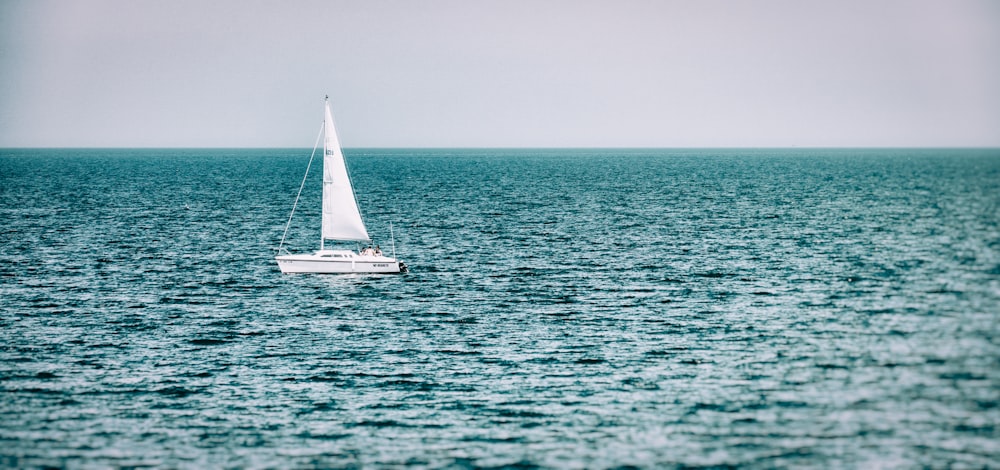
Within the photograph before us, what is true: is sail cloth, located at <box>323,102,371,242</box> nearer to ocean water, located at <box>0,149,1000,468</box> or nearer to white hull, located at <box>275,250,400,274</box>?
white hull, located at <box>275,250,400,274</box>

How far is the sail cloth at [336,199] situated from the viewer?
7375 centimetres

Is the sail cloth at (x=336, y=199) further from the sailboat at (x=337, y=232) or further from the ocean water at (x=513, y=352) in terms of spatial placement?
the ocean water at (x=513, y=352)

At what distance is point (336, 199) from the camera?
74250 millimetres

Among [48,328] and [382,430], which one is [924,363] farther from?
[48,328]

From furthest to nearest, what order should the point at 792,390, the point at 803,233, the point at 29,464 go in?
the point at 803,233 → the point at 792,390 → the point at 29,464

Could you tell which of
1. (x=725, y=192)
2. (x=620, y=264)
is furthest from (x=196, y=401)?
(x=725, y=192)

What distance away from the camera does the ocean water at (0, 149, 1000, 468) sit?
34781 mm

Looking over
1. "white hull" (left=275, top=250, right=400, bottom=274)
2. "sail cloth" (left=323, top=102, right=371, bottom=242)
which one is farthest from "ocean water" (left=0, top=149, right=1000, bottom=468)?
"sail cloth" (left=323, top=102, right=371, bottom=242)

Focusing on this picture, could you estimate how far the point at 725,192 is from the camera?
567 ft

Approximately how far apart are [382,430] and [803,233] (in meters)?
74.4

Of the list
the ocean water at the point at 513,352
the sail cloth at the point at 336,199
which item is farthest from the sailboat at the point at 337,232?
the ocean water at the point at 513,352

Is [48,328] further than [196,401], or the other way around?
[48,328]

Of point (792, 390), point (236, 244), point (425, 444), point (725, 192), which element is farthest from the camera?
point (725, 192)

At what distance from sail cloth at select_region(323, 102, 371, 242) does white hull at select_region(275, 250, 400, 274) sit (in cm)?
255
